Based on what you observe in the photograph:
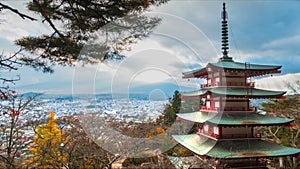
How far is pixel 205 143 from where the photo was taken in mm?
6422

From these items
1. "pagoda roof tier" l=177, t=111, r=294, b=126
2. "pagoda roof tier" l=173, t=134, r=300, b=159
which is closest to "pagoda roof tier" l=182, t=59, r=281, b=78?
"pagoda roof tier" l=177, t=111, r=294, b=126

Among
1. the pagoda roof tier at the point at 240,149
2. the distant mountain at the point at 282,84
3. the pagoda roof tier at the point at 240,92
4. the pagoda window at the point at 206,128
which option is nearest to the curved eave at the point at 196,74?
the pagoda roof tier at the point at 240,92

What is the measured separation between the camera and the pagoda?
5.61m

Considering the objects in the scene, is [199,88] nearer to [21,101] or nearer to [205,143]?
[205,143]

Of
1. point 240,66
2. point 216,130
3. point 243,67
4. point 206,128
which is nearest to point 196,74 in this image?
point 240,66

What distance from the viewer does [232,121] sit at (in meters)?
5.80

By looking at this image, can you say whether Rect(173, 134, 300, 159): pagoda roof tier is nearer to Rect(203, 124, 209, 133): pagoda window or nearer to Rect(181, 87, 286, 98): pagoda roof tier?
Rect(203, 124, 209, 133): pagoda window

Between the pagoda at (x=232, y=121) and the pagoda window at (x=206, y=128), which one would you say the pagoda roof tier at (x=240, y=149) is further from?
the pagoda window at (x=206, y=128)

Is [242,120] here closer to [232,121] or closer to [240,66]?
[232,121]

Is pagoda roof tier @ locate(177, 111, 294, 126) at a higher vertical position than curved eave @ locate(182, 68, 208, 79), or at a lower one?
lower

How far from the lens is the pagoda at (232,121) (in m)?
5.61

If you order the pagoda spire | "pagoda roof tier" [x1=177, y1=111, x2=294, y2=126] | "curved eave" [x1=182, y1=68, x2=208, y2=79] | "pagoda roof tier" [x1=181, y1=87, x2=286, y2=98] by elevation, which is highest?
the pagoda spire

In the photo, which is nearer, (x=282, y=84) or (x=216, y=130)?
(x=216, y=130)

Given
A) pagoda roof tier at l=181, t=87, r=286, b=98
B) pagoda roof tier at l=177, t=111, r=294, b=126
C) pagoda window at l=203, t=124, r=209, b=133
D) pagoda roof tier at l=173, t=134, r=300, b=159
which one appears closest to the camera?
pagoda roof tier at l=173, t=134, r=300, b=159
